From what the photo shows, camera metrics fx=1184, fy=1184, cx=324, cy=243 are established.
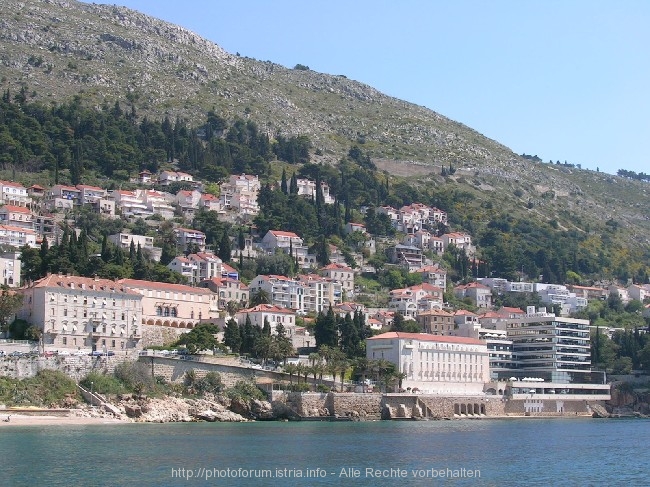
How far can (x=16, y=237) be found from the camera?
124938 millimetres

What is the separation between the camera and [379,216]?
17138 centimetres

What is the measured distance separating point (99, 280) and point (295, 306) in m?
35.3

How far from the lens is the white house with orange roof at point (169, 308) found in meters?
107

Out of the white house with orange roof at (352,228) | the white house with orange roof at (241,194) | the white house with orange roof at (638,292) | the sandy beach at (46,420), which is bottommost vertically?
the sandy beach at (46,420)

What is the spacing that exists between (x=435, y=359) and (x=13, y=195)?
182 ft

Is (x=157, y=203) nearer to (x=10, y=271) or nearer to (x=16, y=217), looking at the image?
(x=16, y=217)

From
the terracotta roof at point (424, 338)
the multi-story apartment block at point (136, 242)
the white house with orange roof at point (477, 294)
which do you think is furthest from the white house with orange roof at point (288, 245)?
the terracotta roof at point (424, 338)

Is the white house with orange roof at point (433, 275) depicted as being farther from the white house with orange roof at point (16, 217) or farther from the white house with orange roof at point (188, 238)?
the white house with orange roof at point (16, 217)

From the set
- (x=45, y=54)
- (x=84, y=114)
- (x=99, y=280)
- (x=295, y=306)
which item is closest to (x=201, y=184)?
(x=84, y=114)

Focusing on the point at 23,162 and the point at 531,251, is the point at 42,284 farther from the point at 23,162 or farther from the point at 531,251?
the point at 531,251

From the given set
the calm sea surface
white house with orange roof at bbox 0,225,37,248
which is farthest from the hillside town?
the calm sea surface

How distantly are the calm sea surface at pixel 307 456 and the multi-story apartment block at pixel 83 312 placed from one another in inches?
605

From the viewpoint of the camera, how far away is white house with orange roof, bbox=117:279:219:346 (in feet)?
350

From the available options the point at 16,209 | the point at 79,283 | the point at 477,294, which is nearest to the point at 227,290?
A: the point at 16,209
